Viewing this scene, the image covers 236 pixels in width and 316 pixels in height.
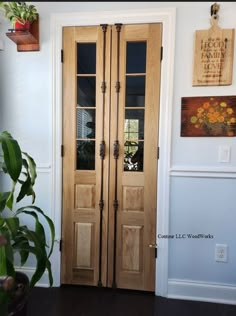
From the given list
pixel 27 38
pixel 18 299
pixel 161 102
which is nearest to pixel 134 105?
pixel 161 102

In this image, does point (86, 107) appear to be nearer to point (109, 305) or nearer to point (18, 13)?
point (18, 13)

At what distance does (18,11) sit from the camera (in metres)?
1.85

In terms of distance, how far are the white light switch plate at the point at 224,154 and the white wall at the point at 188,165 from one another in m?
0.03

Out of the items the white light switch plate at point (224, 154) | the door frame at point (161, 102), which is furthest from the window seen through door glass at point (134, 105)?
the white light switch plate at point (224, 154)

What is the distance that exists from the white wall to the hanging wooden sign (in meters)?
0.04

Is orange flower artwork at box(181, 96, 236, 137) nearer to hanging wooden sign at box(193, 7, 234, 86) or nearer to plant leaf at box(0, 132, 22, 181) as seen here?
hanging wooden sign at box(193, 7, 234, 86)

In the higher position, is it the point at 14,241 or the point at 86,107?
the point at 86,107

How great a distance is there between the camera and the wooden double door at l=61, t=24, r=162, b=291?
1.96 meters

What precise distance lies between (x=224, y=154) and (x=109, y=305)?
1.43 metres

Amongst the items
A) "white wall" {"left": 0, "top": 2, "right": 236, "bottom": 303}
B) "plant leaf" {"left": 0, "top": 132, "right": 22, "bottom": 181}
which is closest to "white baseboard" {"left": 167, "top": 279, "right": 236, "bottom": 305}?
"white wall" {"left": 0, "top": 2, "right": 236, "bottom": 303}

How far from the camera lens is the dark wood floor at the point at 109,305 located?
1.82m

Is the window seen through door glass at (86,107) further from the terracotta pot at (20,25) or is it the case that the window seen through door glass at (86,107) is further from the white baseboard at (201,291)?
the white baseboard at (201,291)

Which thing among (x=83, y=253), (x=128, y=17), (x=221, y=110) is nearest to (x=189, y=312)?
(x=83, y=253)

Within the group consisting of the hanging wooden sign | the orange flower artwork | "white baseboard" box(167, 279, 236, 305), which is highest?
the hanging wooden sign
